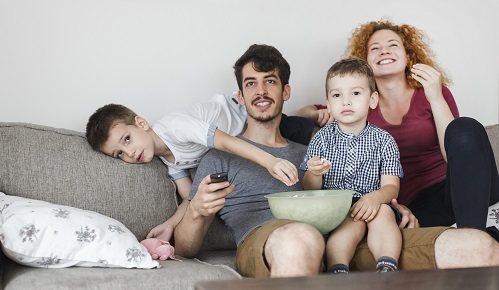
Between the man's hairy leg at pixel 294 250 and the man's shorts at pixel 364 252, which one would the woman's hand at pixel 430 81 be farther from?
the man's hairy leg at pixel 294 250

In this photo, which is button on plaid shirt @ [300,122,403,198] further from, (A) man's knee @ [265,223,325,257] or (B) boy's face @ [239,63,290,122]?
(A) man's knee @ [265,223,325,257]

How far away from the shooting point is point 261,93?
2.39m

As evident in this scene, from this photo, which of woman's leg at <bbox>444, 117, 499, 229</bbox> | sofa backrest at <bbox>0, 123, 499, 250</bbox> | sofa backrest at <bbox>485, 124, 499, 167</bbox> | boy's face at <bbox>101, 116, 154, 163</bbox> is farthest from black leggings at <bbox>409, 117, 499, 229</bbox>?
boy's face at <bbox>101, 116, 154, 163</bbox>

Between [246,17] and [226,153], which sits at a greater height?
[246,17]

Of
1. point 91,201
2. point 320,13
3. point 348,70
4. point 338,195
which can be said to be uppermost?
point 320,13

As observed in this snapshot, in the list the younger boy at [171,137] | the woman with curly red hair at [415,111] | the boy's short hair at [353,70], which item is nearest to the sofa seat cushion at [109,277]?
the younger boy at [171,137]

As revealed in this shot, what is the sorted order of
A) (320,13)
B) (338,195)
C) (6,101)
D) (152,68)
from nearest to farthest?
1. (338,195)
2. (6,101)
3. (152,68)
4. (320,13)

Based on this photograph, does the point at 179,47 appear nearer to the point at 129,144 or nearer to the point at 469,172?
the point at 129,144

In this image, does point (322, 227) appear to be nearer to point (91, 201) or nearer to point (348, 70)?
point (348, 70)

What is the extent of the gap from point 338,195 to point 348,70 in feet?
1.51

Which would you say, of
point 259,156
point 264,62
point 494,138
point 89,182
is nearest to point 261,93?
point 264,62

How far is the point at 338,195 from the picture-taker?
1.96 meters

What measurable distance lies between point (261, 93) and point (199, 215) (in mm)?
466

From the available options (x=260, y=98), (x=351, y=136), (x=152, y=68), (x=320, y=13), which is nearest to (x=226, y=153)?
(x=260, y=98)
